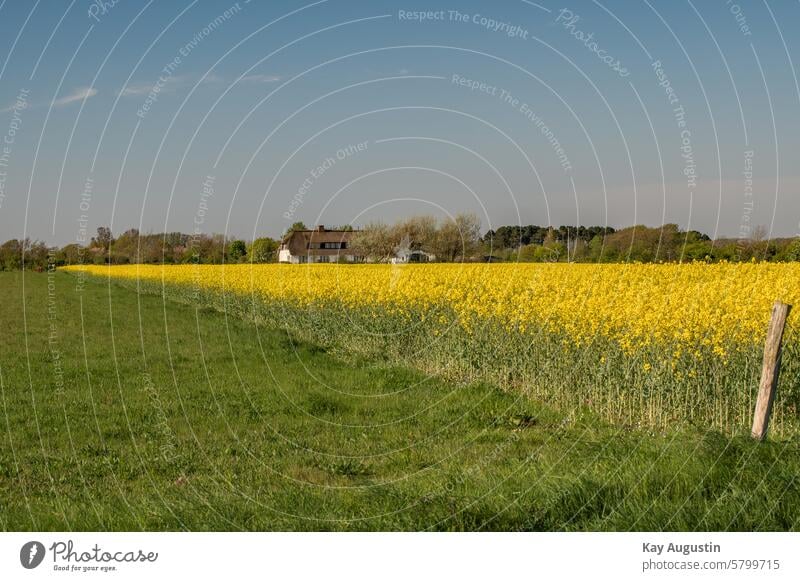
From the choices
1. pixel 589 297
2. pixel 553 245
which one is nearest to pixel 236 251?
pixel 553 245

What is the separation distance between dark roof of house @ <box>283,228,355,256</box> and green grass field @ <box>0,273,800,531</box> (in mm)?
28746

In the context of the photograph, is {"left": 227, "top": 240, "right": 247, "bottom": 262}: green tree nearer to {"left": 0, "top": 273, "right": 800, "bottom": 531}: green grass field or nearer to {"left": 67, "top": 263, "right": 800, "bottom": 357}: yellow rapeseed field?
{"left": 67, "top": 263, "right": 800, "bottom": 357}: yellow rapeseed field

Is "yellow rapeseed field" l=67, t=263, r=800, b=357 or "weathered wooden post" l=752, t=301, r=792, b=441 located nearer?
"weathered wooden post" l=752, t=301, r=792, b=441

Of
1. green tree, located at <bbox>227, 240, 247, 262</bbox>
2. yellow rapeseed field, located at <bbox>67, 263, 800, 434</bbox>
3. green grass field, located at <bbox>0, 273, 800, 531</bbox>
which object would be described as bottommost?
green grass field, located at <bbox>0, 273, 800, 531</bbox>

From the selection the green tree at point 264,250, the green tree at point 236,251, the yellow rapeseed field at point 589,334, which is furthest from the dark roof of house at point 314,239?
the yellow rapeseed field at point 589,334

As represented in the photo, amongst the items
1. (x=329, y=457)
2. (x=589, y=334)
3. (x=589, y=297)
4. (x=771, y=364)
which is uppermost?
(x=589, y=297)

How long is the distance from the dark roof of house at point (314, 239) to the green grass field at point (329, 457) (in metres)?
28.7

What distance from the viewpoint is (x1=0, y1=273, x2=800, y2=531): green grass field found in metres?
6.02

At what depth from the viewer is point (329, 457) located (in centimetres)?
905

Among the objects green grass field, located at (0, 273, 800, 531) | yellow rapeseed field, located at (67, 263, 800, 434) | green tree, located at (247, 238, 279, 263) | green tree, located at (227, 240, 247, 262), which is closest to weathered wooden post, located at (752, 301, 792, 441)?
green grass field, located at (0, 273, 800, 531)

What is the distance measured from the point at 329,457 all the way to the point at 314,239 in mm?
38992

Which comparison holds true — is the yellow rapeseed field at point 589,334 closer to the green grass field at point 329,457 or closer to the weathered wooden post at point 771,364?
the green grass field at point 329,457

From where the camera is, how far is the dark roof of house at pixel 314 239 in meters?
46.6

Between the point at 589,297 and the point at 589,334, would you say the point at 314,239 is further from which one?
the point at 589,334
